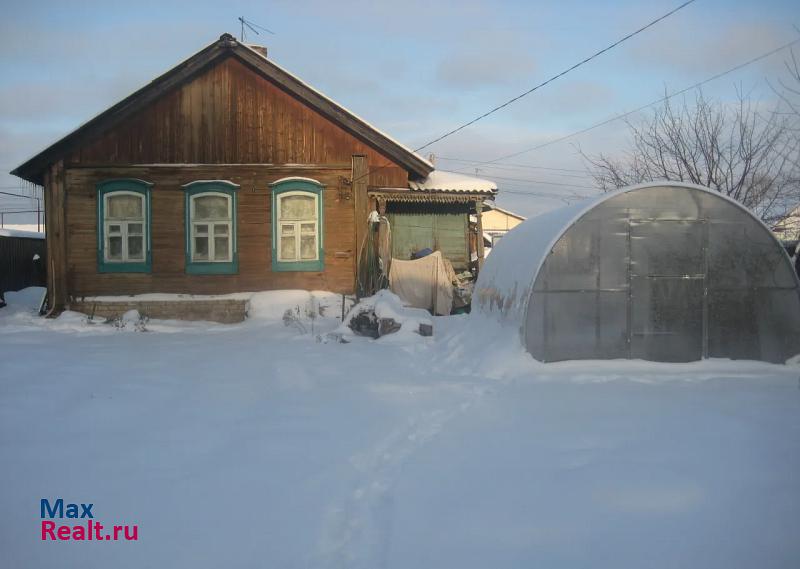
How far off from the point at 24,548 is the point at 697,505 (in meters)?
4.16

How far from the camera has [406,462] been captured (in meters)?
5.00

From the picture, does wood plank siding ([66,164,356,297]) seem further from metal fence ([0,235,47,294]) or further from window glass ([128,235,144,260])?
metal fence ([0,235,47,294])

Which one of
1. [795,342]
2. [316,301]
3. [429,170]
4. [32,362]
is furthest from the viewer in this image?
[429,170]

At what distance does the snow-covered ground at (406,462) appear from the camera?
3.57 meters

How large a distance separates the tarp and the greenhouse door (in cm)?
629

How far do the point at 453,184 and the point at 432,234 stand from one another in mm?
1430

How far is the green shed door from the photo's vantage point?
16031 millimetres

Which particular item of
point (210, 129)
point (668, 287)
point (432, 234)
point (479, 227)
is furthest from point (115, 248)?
point (668, 287)

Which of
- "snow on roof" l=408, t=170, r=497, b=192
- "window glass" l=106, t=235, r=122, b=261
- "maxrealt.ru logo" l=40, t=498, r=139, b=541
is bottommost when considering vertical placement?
"maxrealt.ru logo" l=40, t=498, r=139, b=541

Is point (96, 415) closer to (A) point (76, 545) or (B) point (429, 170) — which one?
(A) point (76, 545)

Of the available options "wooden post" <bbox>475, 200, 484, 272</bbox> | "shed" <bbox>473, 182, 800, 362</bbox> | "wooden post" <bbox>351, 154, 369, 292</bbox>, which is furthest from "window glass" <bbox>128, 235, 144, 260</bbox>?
"shed" <bbox>473, 182, 800, 362</bbox>

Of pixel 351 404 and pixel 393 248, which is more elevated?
pixel 393 248

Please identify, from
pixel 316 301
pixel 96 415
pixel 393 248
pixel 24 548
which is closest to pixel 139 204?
pixel 316 301

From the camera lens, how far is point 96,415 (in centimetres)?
605
